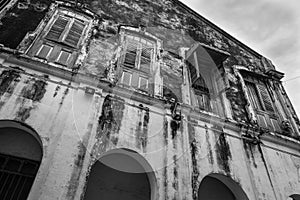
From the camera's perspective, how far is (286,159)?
5.79 meters

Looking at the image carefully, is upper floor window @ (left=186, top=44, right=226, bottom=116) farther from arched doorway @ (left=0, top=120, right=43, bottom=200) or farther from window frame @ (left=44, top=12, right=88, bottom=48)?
arched doorway @ (left=0, top=120, right=43, bottom=200)

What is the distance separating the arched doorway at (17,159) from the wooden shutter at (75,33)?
2783 millimetres

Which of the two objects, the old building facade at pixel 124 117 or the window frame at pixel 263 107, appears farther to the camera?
the window frame at pixel 263 107

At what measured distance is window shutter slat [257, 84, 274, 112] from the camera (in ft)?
24.1

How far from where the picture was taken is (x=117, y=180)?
530 centimetres

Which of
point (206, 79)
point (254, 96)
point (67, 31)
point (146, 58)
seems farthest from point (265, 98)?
point (67, 31)

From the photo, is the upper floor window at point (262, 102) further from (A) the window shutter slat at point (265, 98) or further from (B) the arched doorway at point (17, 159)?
(B) the arched doorway at point (17, 159)

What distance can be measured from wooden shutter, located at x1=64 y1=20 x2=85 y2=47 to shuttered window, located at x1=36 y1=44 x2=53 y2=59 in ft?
1.77

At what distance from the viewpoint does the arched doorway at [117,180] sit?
5023 mm

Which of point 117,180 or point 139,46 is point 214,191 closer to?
point 117,180

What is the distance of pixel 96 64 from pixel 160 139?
8.70 ft

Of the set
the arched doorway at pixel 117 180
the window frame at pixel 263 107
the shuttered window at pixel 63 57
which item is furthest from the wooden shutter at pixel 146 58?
the window frame at pixel 263 107

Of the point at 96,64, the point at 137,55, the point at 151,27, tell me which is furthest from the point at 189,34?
the point at 96,64

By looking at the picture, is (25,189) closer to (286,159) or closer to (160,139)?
(160,139)
